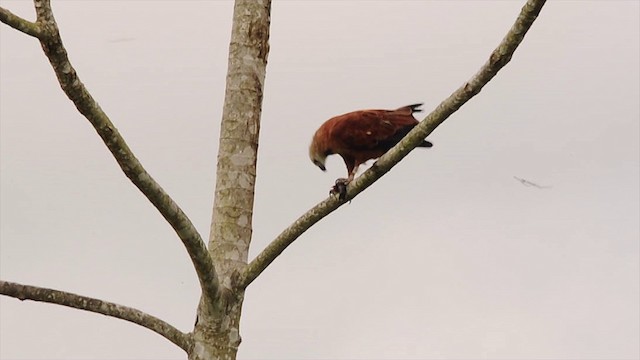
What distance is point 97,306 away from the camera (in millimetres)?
5859

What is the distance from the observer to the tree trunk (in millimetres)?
6141

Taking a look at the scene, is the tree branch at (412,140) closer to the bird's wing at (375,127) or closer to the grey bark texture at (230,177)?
the grey bark texture at (230,177)

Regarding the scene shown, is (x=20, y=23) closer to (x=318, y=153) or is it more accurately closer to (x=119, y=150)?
(x=119, y=150)

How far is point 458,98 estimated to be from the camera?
5027mm

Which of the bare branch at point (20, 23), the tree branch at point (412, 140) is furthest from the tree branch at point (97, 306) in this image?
the bare branch at point (20, 23)

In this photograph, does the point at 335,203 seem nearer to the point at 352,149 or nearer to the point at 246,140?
the point at 246,140

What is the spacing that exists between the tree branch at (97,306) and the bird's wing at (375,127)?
2.64 meters

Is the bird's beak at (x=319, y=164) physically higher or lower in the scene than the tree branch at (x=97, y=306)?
higher

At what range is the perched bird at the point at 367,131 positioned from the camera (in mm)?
8102

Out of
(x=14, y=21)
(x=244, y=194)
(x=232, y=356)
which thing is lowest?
(x=232, y=356)

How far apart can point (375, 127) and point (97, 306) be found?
9.96 ft

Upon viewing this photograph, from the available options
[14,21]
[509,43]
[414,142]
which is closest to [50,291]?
[14,21]

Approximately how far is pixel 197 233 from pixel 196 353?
98 centimetres

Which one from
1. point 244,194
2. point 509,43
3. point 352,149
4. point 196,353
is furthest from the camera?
point 352,149
